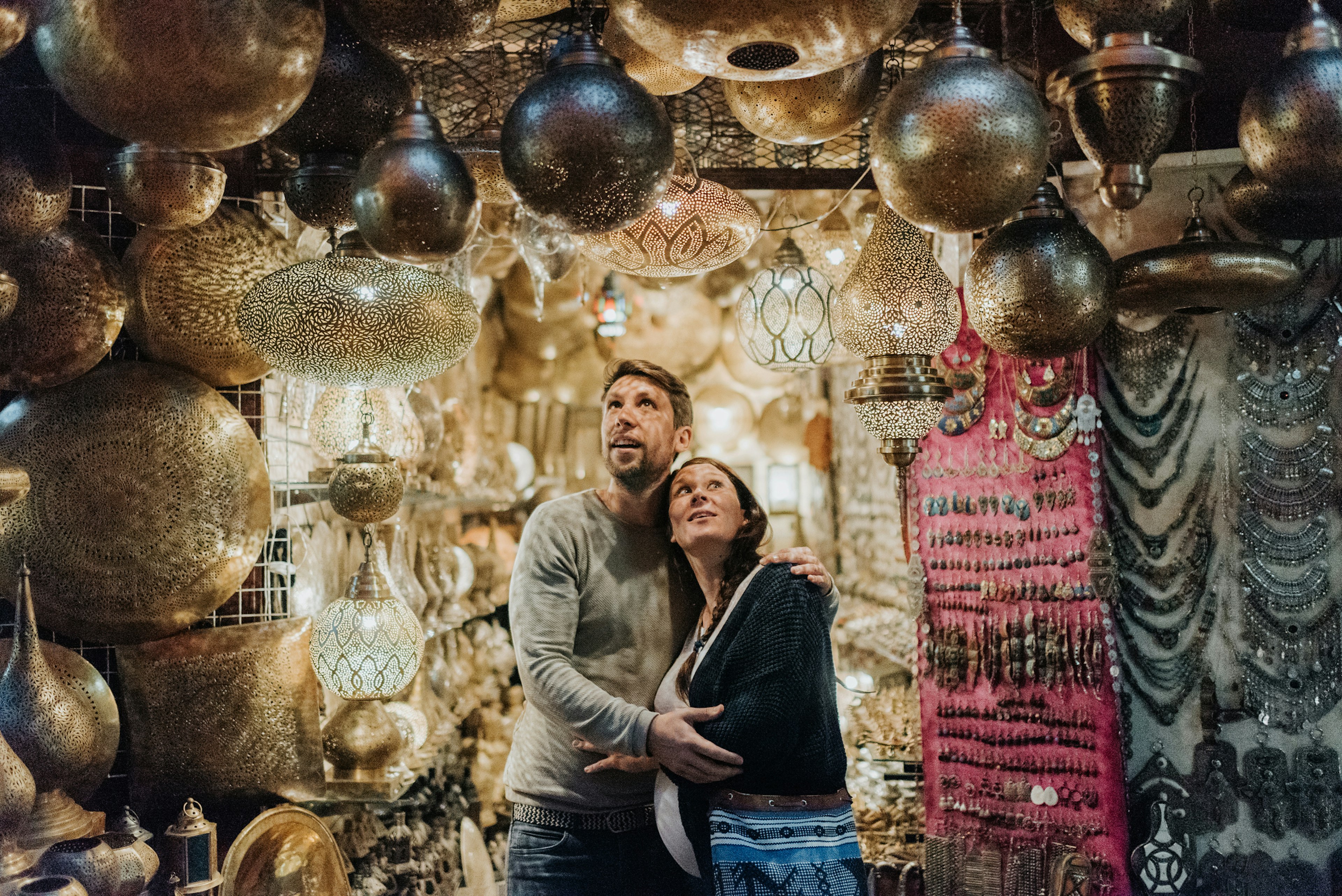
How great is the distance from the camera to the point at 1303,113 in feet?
3.96

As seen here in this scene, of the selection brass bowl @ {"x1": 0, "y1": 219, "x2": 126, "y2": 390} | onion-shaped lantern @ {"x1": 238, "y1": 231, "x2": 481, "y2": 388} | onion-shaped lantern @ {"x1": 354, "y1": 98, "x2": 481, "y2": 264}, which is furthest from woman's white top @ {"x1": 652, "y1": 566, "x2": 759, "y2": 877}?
brass bowl @ {"x1": 0, "y1": 219, "x2": 126, "y2": 390}

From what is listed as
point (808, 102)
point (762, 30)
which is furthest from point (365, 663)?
point (762, 30)

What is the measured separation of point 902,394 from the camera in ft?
6.35

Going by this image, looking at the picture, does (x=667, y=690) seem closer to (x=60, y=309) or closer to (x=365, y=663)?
(x=365, y=663)

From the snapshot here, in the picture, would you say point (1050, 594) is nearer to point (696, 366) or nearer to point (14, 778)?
point (696, 366)

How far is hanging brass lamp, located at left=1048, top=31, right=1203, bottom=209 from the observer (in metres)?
1.15

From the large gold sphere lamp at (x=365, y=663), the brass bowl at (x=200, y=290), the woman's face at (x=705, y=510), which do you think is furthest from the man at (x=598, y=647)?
the brass bowl at (x=200, y=290)

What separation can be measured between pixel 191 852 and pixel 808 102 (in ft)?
5.31

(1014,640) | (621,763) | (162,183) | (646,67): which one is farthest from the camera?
(1014,640)

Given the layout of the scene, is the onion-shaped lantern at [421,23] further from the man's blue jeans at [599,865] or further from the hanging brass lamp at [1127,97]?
the man's blue jeans at [599,865]

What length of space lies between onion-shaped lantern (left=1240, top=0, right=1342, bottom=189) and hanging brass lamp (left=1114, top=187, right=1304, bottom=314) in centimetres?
55

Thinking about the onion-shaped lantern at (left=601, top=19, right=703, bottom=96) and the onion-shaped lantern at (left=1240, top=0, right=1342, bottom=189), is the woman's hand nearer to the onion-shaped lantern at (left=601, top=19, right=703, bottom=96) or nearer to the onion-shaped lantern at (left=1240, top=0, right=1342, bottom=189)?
the onion-shaped lantern at (left=601, top=19, right=703, bottom=96)

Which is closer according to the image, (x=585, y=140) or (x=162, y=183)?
(x=585, y=140)

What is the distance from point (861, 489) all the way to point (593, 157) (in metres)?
3.23
